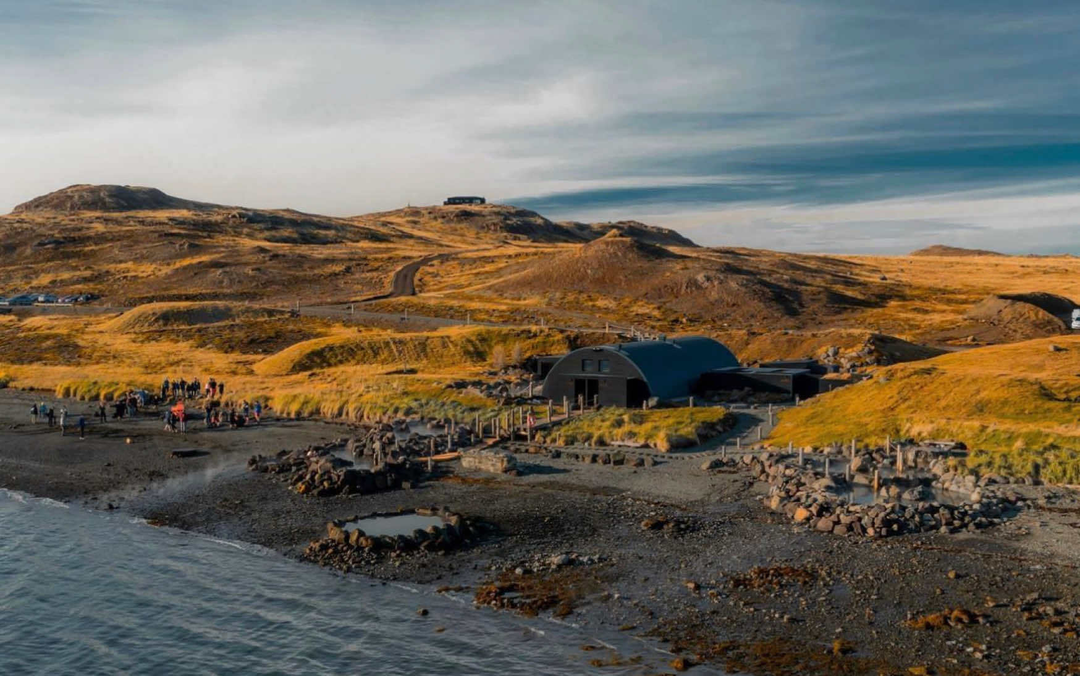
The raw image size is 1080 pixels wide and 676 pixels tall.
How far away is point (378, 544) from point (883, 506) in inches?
796

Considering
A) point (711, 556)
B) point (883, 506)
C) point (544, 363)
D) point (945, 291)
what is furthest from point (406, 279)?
point (711, 556)

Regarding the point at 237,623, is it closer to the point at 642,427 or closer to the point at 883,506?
the point at 883,506

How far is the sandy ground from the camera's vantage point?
2333cm

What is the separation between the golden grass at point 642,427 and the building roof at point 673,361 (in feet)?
16.4

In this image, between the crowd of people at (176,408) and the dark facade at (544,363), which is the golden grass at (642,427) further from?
the crowd of people at (176,408)

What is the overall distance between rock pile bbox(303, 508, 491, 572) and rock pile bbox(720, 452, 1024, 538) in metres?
13.6

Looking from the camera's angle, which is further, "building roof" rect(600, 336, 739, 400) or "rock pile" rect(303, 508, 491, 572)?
"building roof" rect(600, 336, 739, 400)

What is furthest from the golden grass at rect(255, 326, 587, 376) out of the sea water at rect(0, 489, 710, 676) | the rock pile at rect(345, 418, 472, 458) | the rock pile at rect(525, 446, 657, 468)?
the sea water at rect(0, 489, 710, 676)

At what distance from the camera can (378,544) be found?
32656mm

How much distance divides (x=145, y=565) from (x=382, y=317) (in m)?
77.2

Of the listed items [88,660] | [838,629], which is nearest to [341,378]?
[88,660]

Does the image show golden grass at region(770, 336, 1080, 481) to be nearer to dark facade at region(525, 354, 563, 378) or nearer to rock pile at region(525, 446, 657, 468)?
rock pile at region(525, 446, 657, 468)

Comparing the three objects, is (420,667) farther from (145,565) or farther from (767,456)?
(767,456)

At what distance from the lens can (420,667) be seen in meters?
23.7
